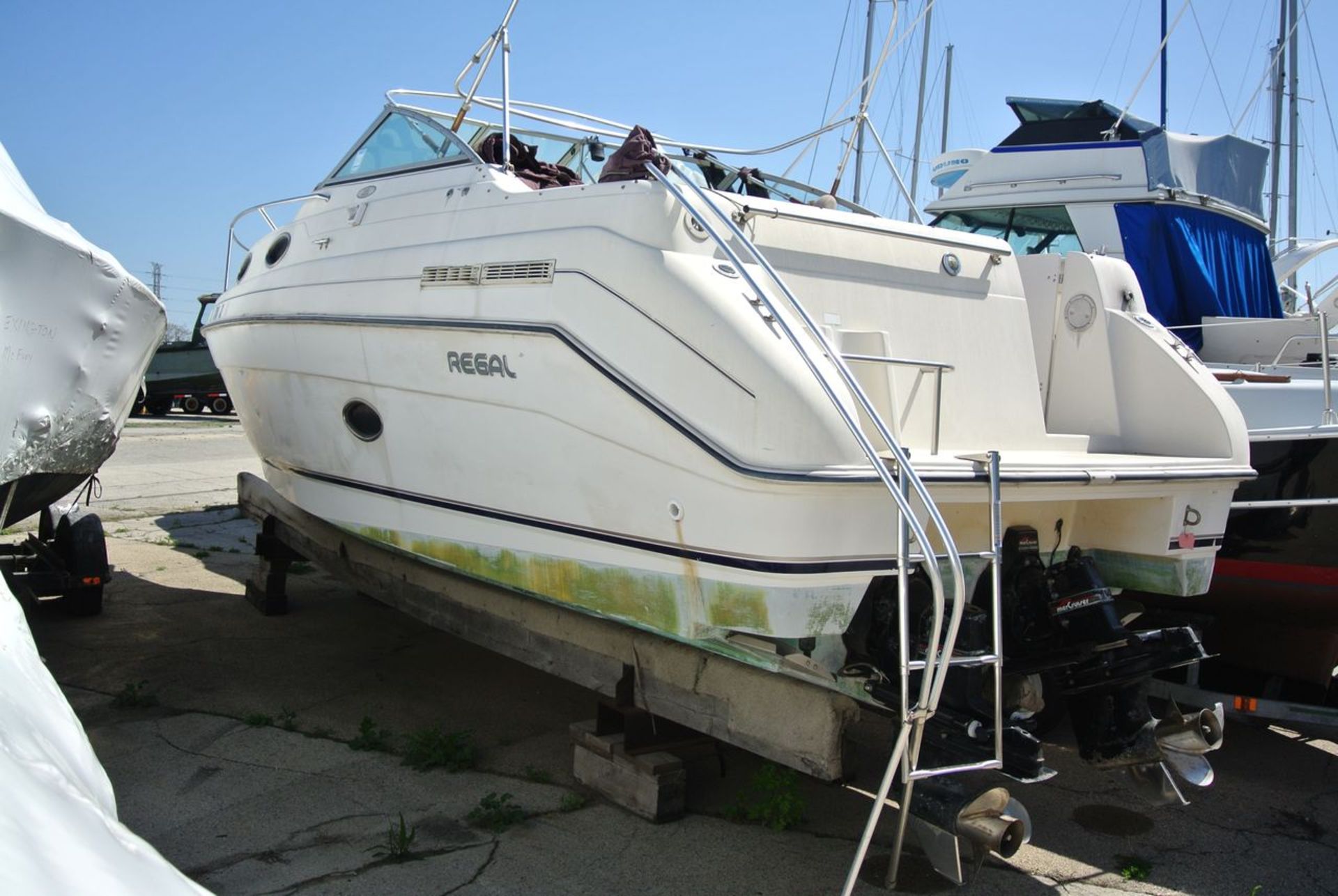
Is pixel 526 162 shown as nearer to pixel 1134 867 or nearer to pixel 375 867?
pixel 375 867

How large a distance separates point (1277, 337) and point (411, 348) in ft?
19.1

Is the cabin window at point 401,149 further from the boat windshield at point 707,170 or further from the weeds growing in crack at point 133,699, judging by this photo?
the weeds growing in crack at point 133,699

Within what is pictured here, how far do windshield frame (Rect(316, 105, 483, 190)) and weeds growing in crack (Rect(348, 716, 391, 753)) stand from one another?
7.90 ft

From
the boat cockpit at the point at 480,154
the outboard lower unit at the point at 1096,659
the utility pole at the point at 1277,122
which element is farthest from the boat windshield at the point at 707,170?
the utility pole at the point at 1277,122

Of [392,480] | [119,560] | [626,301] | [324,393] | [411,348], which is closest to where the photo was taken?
[626,301]

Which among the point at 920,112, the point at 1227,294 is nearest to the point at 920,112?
the point at 920,112

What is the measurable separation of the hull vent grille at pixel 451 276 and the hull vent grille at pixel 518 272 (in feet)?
0.19

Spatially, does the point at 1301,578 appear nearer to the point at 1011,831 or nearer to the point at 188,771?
the point at 1011,831

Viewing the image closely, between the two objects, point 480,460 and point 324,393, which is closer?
point 480,460

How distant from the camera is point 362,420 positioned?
471 cm

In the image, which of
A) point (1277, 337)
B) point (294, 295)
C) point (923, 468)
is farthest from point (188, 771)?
point (1277, 337)

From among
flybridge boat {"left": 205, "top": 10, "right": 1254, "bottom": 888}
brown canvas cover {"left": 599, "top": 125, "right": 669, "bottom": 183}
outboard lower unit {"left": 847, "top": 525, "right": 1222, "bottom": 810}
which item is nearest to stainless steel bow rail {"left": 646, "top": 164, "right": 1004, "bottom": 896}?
flybridge boat {"left": 205, "top": 10, "right": 1254, "bottom": 888}

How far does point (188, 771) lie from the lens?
13.5ft

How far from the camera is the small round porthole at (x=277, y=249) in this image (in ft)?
18.6
